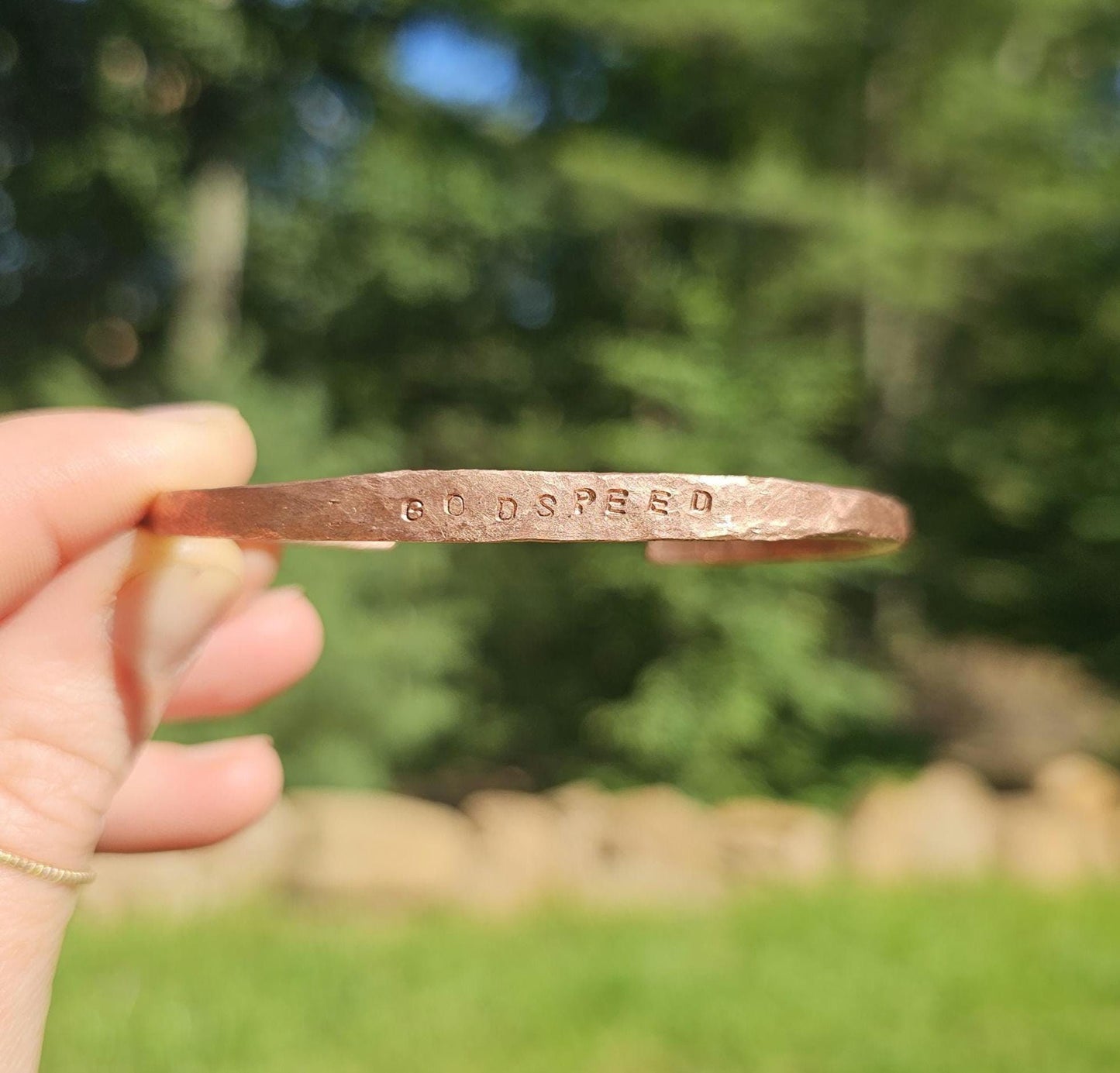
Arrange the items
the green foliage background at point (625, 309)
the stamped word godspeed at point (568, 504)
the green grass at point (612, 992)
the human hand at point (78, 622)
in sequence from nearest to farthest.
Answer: the stamped word godspeed at point (568, 504)
the human hand at point (78, 622)
the green grass at point (612, 992)
the green foliage background at point (625, 309)

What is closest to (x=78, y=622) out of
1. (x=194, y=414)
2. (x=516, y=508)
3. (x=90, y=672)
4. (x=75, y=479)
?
(x=90, y=672)

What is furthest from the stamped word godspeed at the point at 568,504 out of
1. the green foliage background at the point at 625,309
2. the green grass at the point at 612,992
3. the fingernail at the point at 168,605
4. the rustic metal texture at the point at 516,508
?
the green foliage background at the point at 625,309

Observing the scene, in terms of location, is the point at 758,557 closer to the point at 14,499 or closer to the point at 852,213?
the point at 14,499

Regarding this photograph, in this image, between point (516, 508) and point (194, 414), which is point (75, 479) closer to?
point (194, 414)

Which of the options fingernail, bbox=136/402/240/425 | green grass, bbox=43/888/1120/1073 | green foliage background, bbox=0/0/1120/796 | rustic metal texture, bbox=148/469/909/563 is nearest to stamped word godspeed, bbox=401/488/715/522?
rustic metal texture, bbox=148/469/909/563

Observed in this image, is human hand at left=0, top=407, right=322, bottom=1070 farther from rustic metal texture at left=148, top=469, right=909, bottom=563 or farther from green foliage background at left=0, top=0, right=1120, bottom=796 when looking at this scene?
green foliage background at left=0, top=0, right=1120, bottom=796

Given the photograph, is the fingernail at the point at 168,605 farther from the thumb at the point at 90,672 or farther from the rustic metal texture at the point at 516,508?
the rustic metal texture at the point at 516,508
